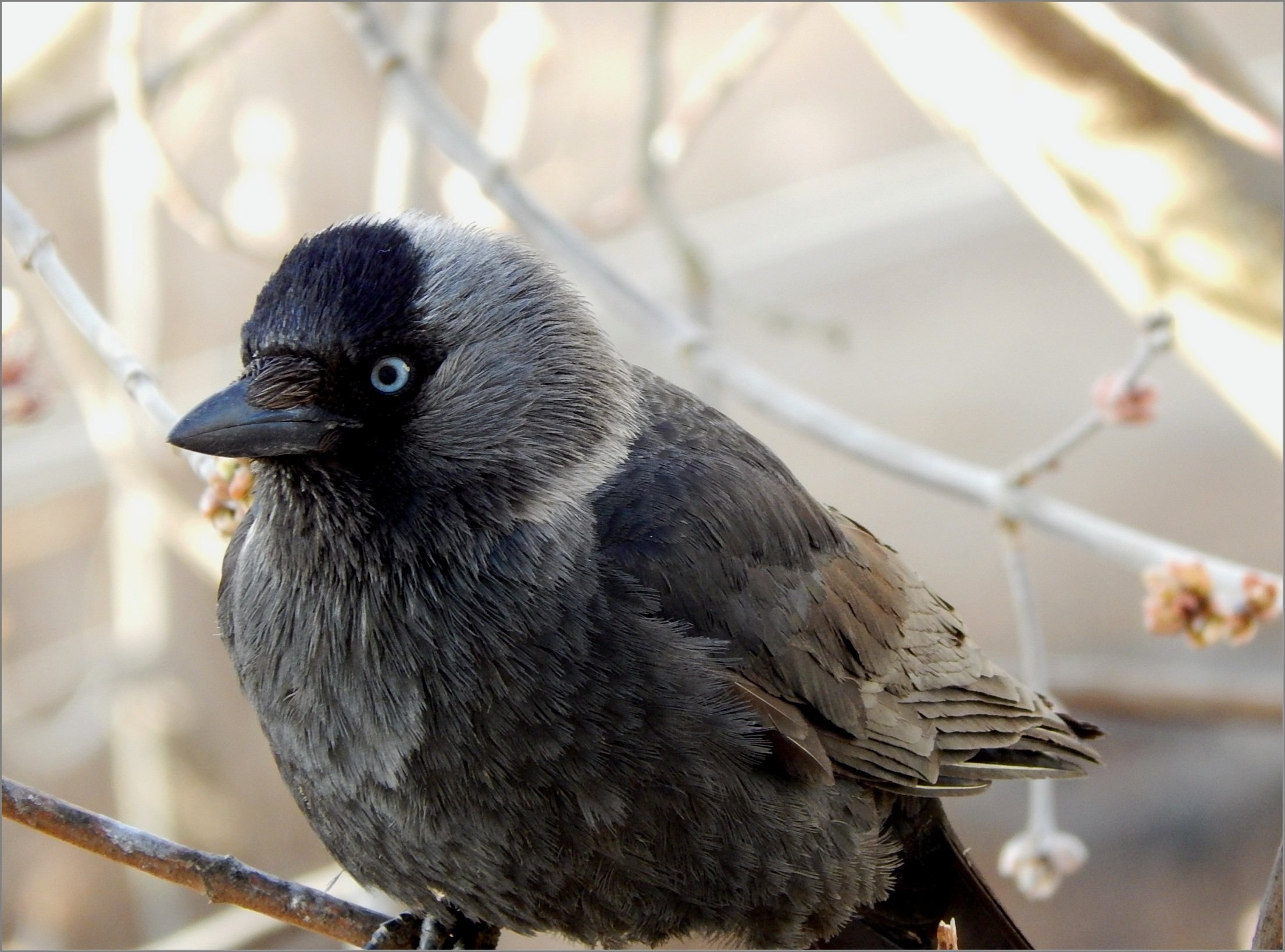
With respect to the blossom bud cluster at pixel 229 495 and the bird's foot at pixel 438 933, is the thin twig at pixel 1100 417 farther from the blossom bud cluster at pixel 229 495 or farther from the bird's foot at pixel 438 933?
the blossom bud cluster at pixel 229 495

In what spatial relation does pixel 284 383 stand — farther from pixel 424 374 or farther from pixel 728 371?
pixel 728 371

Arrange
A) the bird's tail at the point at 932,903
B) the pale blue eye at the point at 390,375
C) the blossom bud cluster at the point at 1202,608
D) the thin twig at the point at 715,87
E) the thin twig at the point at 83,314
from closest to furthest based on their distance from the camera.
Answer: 1. the pale blue eye at the point at 390,375
2. the thin twig at the point at 83,314
3. the blossom bud cluster at the point at 1202,608
4. the bird's tail at the point at 932,903
5. the thin twig at the point at 715,87

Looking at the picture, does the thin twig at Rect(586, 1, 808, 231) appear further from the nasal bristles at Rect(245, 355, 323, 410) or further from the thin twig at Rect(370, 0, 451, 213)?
the nasal bristles at Rect(245, 355, 323, 410)

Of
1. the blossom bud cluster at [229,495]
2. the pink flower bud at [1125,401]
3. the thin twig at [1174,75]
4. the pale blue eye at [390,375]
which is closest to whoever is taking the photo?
the pale blue eye at [390,375]

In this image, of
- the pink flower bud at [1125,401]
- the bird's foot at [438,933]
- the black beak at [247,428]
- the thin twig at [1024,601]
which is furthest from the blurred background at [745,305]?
the bird's foot at [438,933]

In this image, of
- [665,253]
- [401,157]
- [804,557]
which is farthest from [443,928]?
[665,253]

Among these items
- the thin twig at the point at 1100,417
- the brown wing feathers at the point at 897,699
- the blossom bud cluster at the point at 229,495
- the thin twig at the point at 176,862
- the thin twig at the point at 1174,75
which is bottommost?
the thin twig at the point at 176,862
